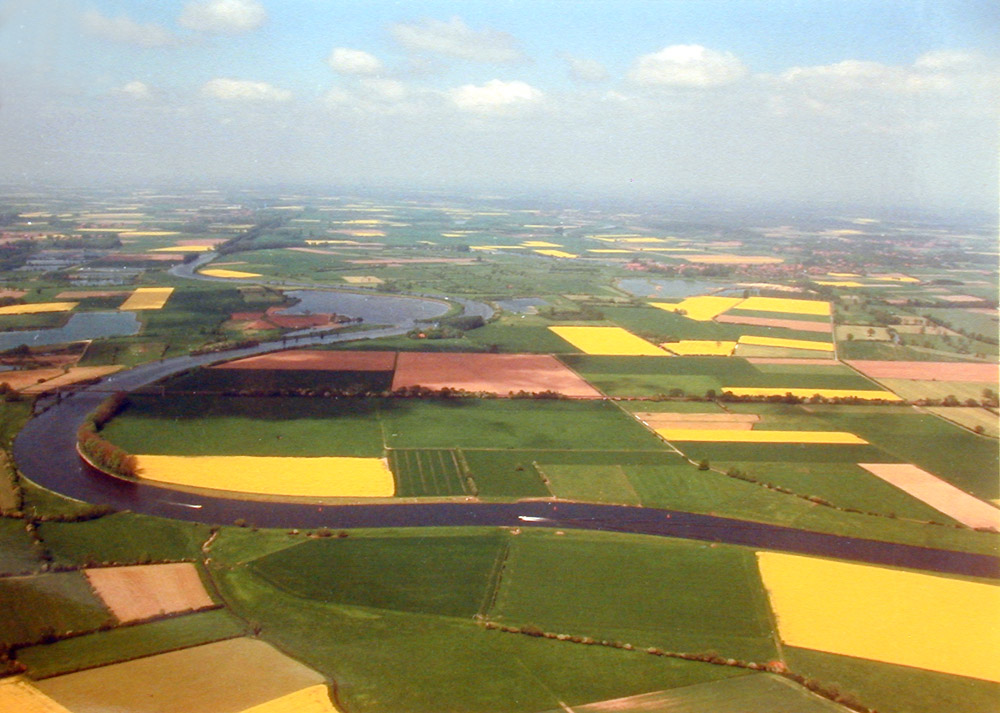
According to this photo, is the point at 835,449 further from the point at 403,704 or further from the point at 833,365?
the point at 403,704

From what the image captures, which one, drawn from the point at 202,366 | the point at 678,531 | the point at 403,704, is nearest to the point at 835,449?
the point at 678,531

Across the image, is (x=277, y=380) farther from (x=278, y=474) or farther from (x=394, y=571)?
(x=394, y=571)

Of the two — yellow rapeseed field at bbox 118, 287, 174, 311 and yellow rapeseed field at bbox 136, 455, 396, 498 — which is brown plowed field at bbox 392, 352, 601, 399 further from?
yellow rapeseed field at bbox 118, 287, 174, 311

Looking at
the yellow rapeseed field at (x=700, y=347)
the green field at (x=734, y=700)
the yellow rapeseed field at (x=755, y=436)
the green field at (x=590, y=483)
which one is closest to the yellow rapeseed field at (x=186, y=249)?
the yellow rapeseed field at (x=700, y=347)

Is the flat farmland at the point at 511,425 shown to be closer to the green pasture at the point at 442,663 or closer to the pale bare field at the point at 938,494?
the pale bare field at the point at 938,494

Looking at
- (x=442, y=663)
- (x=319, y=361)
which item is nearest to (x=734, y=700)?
(x=442, y=663)

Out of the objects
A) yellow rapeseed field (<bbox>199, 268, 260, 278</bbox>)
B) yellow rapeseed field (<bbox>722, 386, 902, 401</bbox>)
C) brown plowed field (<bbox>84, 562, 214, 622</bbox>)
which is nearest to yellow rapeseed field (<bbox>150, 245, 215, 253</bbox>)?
yellow rapeseed field (<bbox>199, 268, 260, 278</bbox>)

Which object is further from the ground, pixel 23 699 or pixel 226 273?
pixel 226 273
